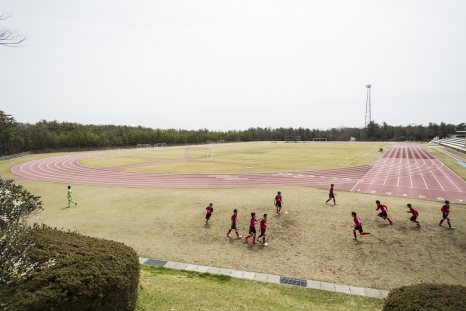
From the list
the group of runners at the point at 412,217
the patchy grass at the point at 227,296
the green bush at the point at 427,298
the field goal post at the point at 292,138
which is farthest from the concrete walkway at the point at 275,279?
the field goal post at the point at 292,138

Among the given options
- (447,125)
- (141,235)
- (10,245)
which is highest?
(447,125)

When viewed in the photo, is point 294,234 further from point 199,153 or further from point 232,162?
point 199,153

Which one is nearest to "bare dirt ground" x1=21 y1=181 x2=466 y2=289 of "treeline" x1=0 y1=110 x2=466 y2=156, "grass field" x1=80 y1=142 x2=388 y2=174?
"grass field" x1=80 y1=142 x2=388 y2=174

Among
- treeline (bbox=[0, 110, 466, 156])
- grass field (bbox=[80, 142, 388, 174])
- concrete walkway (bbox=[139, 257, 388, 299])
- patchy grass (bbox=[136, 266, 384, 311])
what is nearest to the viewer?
patchy grass (bbox=[136, 266, 384, 311])

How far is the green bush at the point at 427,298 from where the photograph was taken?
15.9 ft

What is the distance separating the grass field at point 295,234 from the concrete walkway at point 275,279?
41 centimetres

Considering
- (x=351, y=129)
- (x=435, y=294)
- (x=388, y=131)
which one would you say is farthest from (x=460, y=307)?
(x=351, y=129)

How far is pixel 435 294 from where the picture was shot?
5.23 meters

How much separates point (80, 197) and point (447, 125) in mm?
167651

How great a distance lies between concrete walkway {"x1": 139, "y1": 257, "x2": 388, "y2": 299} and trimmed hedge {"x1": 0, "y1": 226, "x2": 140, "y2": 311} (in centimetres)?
403

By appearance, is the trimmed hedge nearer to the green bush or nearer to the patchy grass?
the patchy grass

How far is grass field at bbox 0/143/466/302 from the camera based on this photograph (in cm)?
1052

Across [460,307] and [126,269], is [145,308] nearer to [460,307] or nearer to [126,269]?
[126,269]

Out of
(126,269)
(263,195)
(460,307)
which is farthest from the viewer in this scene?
(263,195)
